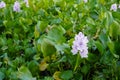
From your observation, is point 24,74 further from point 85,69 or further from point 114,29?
point 114,29

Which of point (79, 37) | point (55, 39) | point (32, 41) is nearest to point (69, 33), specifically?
point (32, 41)

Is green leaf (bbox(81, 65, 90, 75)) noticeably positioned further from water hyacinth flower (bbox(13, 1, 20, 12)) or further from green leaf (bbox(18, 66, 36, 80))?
water hyacinth flower (bbox(13, 1, 20, 12))

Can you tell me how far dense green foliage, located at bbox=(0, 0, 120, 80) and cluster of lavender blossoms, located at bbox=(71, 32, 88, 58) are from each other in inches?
1.9

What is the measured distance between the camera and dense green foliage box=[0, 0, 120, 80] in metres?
1.83

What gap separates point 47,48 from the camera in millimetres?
1862

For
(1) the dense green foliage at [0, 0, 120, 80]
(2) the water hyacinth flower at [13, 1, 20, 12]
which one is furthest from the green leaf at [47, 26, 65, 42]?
(2) the water hyacinth flower at [13, 1, 20, 12]

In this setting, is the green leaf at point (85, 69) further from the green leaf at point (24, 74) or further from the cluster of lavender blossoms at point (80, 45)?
the green leaf at point (24, 74)

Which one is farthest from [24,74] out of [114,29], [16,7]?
[16,7]

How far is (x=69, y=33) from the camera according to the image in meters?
2.34

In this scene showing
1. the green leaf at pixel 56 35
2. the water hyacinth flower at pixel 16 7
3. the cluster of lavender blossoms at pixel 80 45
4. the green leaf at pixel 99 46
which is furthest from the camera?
the water hyacinth flower at pixel 16 7

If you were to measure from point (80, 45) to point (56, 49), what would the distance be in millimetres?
208

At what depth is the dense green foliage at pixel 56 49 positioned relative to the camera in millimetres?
1827

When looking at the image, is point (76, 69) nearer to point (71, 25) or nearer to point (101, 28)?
point (101, 28)

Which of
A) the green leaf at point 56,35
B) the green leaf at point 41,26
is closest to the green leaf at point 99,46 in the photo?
the green leaf at point 56,35
